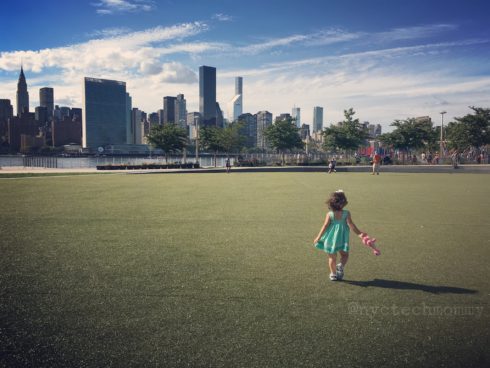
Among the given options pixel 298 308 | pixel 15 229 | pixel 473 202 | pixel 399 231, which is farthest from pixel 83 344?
pixel 473 202

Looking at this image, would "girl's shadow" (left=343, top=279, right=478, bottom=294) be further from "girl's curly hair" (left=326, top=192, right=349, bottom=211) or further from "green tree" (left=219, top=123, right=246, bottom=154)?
"green tree" (left=219, top=123, right=246, bottom=154)

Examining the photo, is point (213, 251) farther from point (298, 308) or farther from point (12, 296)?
point (12, 296)

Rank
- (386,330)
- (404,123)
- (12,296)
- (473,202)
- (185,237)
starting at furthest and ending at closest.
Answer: (404,123), (473,202), (185,237), (12,296), (386,330)

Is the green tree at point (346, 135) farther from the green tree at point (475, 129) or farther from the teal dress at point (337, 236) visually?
the teal dress at point (337, 236)

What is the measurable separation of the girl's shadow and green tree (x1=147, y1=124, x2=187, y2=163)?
46617 mm

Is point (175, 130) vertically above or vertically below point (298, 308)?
above

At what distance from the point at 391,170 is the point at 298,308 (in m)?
37.4

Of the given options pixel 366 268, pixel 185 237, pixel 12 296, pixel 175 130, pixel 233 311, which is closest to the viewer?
pixel 233 311

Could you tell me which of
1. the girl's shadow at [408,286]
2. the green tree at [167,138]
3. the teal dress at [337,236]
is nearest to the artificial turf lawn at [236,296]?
the girl's shadow at [408,286]

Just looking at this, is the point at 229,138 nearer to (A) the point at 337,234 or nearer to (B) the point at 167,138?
(B) the point at 167,138

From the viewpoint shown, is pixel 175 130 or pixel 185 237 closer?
pixel 185 237

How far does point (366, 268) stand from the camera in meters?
6.10

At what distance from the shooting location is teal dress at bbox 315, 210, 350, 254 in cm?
547

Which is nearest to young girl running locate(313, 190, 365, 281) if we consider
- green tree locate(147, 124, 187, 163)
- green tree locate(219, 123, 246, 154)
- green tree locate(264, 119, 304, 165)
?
green tree locate(147, 124, 187, 163)
